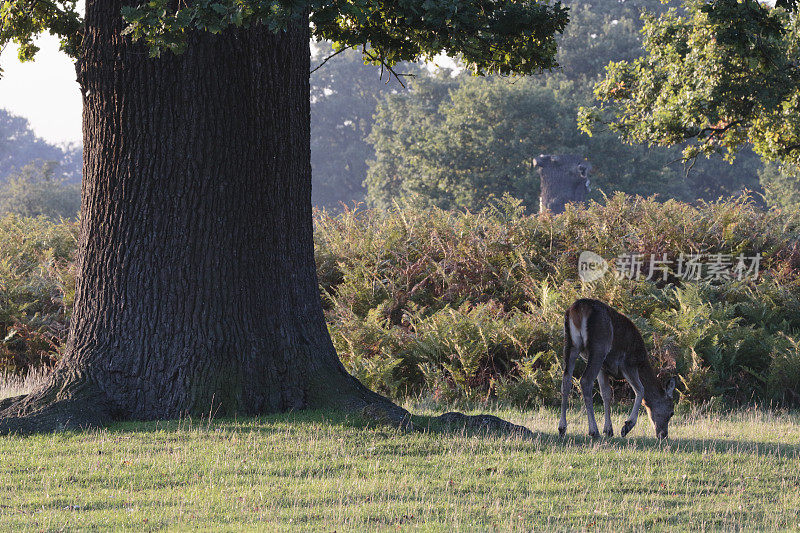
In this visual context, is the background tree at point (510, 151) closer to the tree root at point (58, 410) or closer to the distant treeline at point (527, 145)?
the distant treeline at point (527, 145)

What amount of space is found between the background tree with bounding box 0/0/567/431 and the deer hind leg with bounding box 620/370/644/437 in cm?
Answer: 267

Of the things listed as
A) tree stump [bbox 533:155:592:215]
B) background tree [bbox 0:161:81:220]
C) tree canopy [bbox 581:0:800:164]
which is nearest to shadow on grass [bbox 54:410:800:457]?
tree canopy [bbox 581:0:800:164]

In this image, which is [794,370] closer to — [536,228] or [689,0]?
[536,228]

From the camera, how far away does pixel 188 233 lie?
29.4ft

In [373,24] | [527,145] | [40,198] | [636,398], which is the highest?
[527,145]

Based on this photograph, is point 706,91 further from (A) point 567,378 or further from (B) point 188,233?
(B) point 188,233

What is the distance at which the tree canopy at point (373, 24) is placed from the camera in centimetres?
707

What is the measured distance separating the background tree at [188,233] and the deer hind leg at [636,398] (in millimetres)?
2666

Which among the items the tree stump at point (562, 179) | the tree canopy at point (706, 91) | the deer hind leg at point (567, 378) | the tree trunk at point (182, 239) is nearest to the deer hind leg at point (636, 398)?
the deer hind leg at point (567, 378)

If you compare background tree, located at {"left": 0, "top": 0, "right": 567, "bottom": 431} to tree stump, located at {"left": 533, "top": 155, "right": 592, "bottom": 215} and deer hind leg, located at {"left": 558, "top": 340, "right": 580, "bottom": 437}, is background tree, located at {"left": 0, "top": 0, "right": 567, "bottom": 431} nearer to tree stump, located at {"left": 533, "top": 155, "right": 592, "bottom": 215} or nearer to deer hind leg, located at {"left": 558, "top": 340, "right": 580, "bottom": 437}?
deer hind leg, located at {"left": 558, "top": 340, "right": 580, "bottom": 437}

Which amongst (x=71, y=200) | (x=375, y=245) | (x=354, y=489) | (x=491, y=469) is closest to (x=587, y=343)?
(x=491, y=469)

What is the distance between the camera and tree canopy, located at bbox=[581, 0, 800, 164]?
51.9 ft

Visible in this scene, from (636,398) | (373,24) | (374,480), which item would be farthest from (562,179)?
(374,480)

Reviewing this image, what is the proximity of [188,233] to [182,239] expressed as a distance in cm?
9
